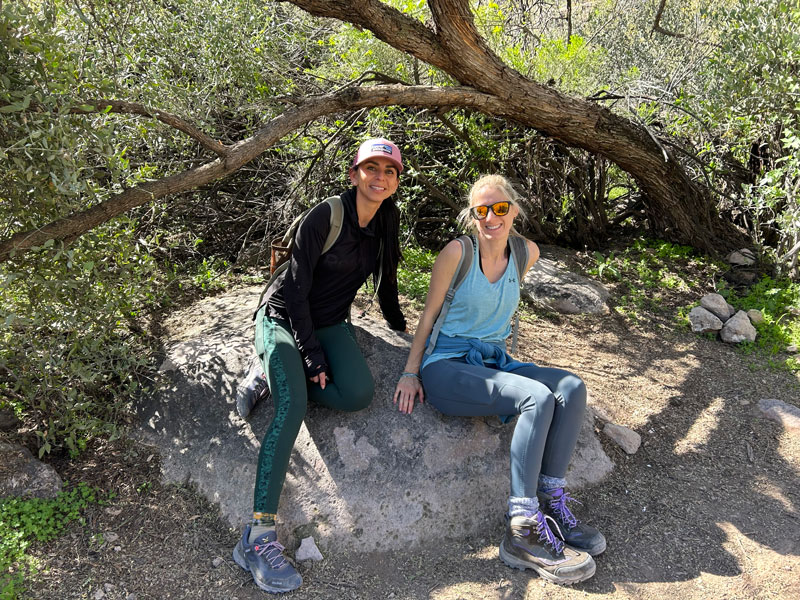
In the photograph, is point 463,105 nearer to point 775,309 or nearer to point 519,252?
point 519,252

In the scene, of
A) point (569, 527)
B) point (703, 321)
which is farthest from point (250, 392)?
point (703, 321)

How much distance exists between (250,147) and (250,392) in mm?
1388

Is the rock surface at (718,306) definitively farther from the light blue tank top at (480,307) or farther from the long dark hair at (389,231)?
the long dark hair at (389,231)

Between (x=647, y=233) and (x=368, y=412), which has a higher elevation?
(x=647, y=233)

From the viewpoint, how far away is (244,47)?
4.73 m

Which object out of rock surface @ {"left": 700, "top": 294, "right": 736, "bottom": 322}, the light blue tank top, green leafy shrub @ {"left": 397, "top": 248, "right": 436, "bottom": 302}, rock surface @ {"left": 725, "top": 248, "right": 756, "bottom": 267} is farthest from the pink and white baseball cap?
rock surface @ {"left": 725, "top": 248, "right": 756, "bottom": 267}

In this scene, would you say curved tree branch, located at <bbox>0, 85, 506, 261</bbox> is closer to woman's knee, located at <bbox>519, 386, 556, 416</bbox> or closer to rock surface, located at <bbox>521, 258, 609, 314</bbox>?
rock surface, located at <bbox>521, 258, 609, 314</bbox>

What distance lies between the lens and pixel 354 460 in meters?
3.06

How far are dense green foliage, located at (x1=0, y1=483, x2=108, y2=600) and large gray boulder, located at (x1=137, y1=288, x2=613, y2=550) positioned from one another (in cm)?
42

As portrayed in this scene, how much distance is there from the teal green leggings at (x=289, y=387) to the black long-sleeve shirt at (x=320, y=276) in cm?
7

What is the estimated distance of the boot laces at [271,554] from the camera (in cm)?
263

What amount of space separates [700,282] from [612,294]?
0.81 meters

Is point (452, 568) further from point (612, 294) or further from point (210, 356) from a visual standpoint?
point (612, 294)

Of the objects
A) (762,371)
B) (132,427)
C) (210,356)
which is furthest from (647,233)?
(132,427)
